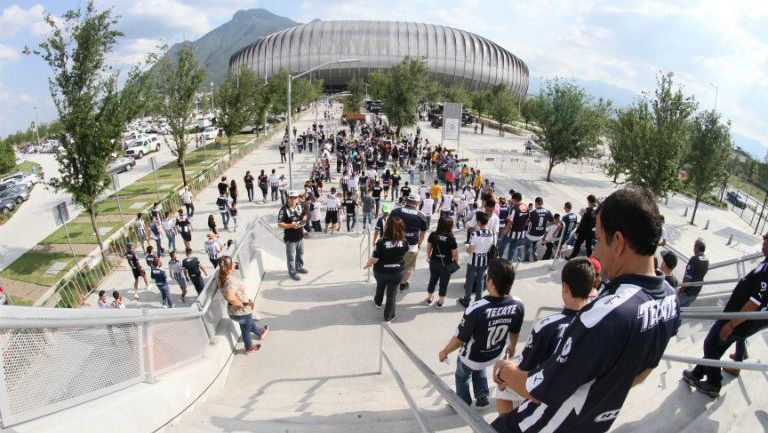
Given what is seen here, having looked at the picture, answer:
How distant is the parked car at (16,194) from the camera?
2873 cm

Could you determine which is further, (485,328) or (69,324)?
(485,328)

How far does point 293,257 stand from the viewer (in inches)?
345

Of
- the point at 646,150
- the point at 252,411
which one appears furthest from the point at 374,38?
the point at 252,411

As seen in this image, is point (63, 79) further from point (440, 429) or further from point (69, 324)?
point (440, 429)

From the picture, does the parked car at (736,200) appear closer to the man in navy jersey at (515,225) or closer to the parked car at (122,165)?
the man in navy jersey at (515,225)

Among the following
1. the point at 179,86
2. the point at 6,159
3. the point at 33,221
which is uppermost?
the point at 179,86

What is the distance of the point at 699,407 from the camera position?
379 centimetres

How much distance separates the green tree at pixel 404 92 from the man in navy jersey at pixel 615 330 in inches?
1502

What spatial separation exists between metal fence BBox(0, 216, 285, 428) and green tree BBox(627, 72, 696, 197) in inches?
921

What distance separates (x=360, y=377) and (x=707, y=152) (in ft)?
90.0

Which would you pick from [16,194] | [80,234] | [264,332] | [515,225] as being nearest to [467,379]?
[264,332]

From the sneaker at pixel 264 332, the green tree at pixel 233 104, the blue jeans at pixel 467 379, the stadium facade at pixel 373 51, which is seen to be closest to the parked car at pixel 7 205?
the green tree at pixel 233 104

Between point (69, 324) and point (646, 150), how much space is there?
24770 mm

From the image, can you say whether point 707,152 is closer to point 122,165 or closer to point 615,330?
point 615,330
